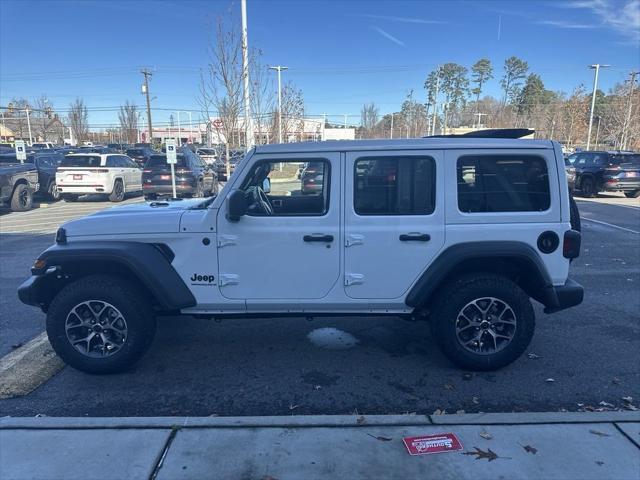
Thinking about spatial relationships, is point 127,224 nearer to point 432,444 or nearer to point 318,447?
point 318,447

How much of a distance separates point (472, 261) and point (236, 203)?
200 centimetres

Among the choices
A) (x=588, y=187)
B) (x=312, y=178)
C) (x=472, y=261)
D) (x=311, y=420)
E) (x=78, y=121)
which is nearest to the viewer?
(x=311, y=420)

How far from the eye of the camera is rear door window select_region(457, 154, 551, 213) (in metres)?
3.79

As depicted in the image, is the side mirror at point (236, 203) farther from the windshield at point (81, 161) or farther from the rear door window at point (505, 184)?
the windshield at point (81, 161)

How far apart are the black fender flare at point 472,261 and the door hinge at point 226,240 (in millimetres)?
1515

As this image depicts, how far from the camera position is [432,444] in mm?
2873

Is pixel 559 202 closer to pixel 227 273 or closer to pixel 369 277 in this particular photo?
pixel 369 277

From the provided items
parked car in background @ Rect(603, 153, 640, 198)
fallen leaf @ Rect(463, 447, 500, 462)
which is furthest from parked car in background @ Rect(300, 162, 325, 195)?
parked car in background @ Rect(603, 153, 640, 198)

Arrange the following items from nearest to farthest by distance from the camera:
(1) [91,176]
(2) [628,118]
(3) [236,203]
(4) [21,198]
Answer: (3) [236,203] < (4) [21,198] < (1) [91,176] < (2) [628,118]

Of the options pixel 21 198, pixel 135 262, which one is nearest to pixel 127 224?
pixel 135 262

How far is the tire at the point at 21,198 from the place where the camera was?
13.7 metres

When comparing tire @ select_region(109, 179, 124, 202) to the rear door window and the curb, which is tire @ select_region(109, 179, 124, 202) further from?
the rear door window

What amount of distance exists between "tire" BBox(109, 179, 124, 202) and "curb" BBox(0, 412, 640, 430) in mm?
14768

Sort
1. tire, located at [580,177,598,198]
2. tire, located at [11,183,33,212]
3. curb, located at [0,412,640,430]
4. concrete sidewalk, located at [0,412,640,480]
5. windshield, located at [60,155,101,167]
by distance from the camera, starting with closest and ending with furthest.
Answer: concrete sidewalk, located at [0,412,640,480], curb, located at [0,412,640,430], tire, located at [11,183,33,212], windshield, located at [60,155,101,167], tire, located at [580,177,598,198]
